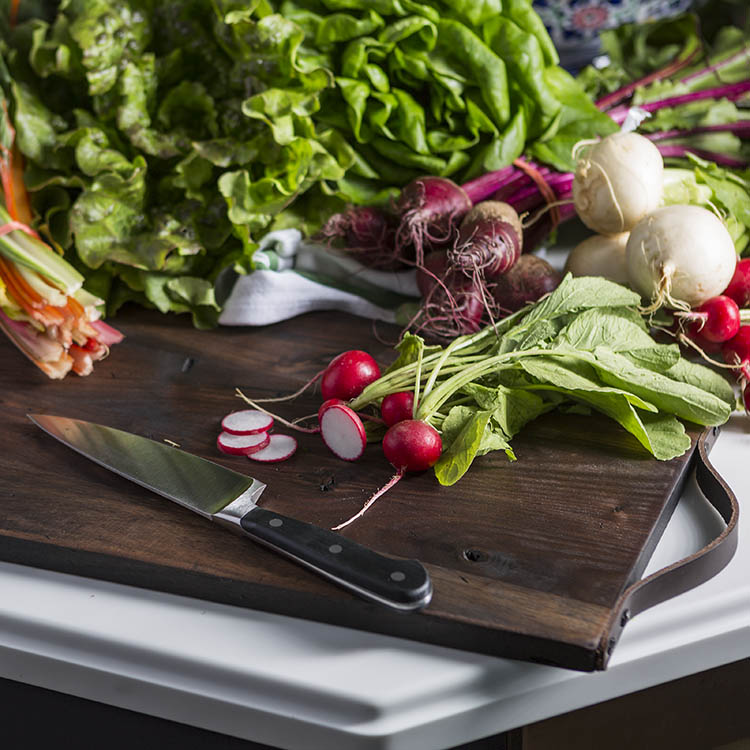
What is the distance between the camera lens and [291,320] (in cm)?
126

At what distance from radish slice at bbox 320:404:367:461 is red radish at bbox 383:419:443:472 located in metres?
0.04

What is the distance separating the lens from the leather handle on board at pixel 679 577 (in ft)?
2.22

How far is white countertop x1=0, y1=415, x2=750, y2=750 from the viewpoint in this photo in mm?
656

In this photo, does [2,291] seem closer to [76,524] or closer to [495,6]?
[76,524]

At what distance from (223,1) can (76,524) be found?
744mm

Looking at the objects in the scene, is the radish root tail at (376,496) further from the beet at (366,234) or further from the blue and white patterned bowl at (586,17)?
the blue and white patterned bowl at (586,17)

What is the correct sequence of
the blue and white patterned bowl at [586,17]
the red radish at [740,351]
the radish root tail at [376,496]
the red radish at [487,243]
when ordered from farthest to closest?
the blue and white patterned bowl at [586,17]
the red radish at [487,243]
the red radish at [740,351]
the radish root tail at [376,496]

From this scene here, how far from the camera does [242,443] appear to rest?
92cm

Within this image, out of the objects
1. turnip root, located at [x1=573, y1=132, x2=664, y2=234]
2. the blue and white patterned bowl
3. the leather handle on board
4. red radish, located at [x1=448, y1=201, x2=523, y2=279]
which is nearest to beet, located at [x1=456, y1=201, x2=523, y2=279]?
red radish, located at [x1=448, y1=201, x2=523, y2=279]

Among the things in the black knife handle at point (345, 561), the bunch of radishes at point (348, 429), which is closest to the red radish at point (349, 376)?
the bunch of radishes at point (348, 429)

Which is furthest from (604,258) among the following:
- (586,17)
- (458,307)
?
(586,17)

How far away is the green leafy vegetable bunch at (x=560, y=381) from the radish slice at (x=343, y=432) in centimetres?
5

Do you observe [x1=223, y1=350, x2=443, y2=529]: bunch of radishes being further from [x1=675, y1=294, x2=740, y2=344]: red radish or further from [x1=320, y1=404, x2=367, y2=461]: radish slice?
[x1=675, y1=294, x2=740, y2=344]: red radish

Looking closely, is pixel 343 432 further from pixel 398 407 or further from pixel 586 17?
pixel 586 17
